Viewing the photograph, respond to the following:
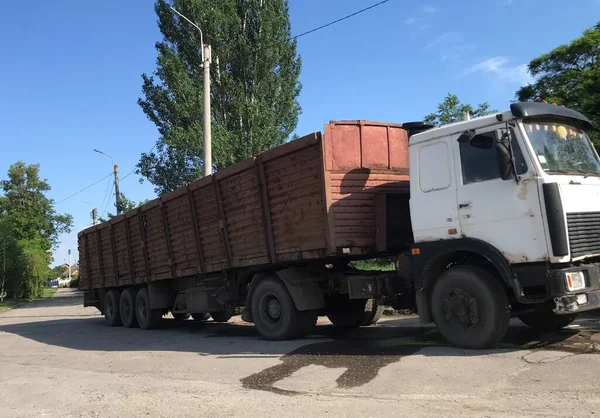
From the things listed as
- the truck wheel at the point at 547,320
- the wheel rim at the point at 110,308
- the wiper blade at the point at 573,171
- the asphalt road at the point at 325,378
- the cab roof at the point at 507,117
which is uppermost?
the cab roof at the point at 507,117

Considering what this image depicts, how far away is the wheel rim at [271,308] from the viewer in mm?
9016

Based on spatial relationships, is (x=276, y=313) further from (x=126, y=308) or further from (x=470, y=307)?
(x=126, y=308)

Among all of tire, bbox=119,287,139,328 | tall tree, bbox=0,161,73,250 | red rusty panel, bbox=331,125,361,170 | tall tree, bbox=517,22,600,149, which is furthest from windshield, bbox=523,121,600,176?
tall tree, bbox=0,161,73,250

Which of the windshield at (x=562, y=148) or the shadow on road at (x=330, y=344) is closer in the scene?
the windshield at (x=562, y=148)

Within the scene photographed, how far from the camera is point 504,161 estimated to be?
6090mm

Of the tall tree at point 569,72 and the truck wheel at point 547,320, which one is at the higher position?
the tall tree at point 569,72

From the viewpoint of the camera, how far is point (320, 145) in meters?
7.77

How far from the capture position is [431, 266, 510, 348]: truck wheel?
629 cm

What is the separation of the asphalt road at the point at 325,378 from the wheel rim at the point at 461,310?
1.17 feet

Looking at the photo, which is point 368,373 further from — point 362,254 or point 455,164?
point 455,164

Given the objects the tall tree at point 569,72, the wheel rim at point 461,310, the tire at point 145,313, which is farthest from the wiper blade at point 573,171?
the tall tree at point 569,72

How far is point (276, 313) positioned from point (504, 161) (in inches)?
183

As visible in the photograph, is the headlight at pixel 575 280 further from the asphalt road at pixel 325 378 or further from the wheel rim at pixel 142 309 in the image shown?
the wheel rim at pixel 142 309

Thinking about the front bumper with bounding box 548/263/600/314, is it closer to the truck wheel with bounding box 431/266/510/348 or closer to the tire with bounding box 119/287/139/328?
the truck wheel with bounding box 431/266/510/348
